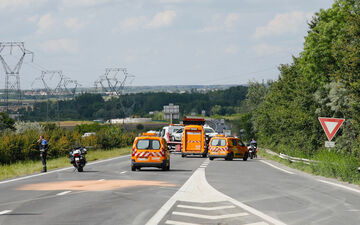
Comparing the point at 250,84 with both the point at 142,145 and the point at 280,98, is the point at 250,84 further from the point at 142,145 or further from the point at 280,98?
the point at 142,145

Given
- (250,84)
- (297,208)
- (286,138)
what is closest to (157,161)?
(297,208)

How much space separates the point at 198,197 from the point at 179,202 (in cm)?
145

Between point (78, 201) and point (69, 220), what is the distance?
146 inches

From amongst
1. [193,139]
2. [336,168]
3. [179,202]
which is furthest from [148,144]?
[193,139]

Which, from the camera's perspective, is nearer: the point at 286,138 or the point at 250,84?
the point at 286,138

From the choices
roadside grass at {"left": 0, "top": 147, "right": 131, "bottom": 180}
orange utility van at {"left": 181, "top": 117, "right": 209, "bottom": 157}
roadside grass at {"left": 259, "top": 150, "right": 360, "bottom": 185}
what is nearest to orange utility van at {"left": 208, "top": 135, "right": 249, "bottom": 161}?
orange utility van at {"left": 181, "top": 117, "right": 209, "bottom": 157}

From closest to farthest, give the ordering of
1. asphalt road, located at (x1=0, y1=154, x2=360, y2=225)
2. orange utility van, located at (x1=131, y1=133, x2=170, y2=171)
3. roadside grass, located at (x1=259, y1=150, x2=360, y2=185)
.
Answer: asphalt road, located at (x1=0, y1=154, x2=360, y2=225)
roadside grass, located at (x1=259, y1=150, x2=360, y2=185)
orange utility van, located at (x1=131, y1=133, x2=170, y2=171)

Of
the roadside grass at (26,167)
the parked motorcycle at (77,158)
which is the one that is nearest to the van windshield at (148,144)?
the parked motorcycle at (77,158)

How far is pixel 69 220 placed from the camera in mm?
11977

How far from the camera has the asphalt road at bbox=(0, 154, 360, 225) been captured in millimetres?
12164

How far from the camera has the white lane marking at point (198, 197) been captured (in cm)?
1232

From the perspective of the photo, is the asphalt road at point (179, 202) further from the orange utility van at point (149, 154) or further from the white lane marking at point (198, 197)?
the orange utility van at point (149, 154)

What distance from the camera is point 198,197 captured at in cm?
1661

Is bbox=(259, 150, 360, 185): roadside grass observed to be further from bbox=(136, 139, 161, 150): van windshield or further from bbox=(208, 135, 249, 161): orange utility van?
bbox=(208, 135, 249, 161): orange utility van
